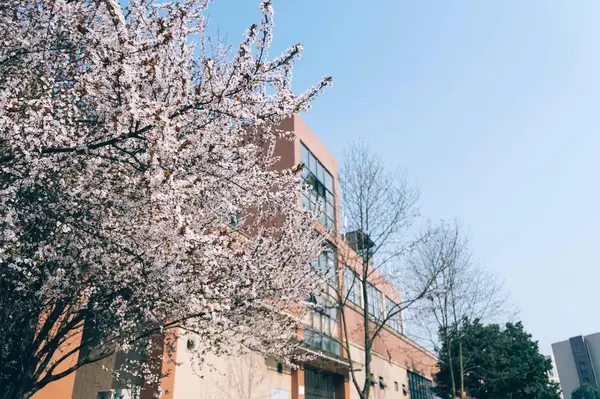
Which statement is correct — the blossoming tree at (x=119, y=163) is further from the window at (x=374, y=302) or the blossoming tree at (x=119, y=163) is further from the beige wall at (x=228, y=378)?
the window at (x=374, y=302)

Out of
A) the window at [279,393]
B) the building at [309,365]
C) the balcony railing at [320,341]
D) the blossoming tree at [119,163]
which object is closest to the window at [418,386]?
the building at [309,365]

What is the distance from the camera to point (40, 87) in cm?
649

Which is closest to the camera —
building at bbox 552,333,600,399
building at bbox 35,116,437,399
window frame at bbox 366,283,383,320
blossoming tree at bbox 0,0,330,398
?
blossoming tree at bbox 0,0,330,398

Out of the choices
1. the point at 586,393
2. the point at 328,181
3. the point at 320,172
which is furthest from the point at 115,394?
the point at 586,393

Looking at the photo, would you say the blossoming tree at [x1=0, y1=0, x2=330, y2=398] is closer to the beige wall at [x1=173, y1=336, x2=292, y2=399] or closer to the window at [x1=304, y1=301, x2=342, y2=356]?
the beige wall at [x1=173, y1=336, x2=292, y2=399]

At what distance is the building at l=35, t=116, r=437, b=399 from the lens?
1288 cm

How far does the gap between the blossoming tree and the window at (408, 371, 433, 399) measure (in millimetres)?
32516

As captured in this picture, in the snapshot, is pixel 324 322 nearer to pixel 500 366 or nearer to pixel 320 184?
pixel 320 184

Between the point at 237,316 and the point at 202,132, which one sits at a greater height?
the point at 202,132

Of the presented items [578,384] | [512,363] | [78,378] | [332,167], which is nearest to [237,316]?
[78,378]

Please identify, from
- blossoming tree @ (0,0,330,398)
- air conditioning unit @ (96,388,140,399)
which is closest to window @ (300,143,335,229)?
air conditioning unit @ (96,388,140,399)

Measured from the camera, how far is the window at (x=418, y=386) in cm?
3609

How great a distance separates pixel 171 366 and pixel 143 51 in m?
9.71

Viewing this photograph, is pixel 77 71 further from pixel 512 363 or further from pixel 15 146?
pixel 512 363
